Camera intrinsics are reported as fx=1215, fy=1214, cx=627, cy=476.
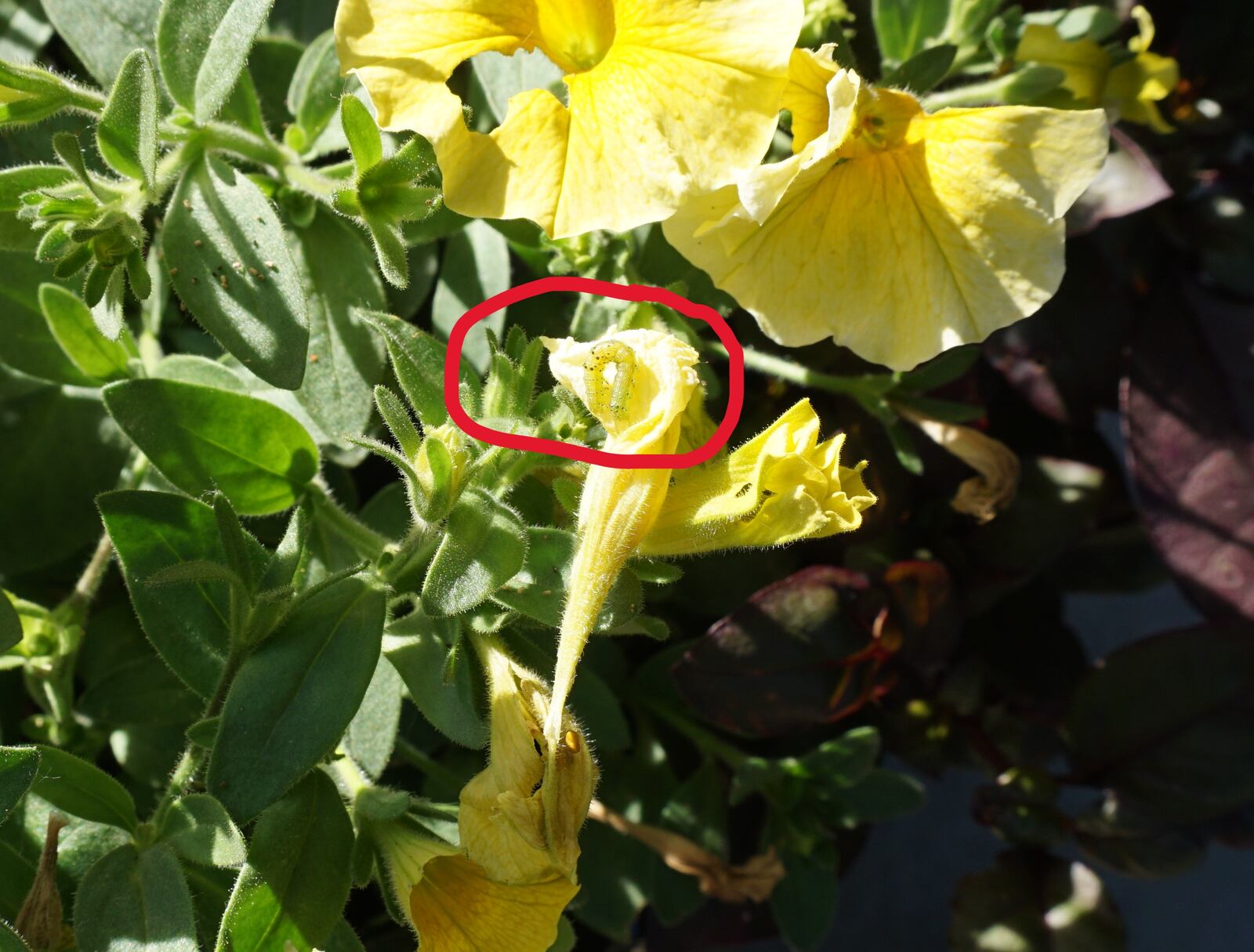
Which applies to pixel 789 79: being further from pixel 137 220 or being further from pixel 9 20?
pixel 9 20

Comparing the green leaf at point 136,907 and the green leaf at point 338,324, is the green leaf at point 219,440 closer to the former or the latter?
the green leaf at point 338,324

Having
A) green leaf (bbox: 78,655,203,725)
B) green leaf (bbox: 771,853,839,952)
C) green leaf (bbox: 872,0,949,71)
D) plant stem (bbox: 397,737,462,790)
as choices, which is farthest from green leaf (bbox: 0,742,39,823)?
green leaf (bbox: 872,0,949,71)

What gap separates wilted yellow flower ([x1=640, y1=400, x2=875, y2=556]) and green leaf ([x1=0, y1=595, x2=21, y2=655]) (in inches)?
14.6

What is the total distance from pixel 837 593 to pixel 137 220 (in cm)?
57

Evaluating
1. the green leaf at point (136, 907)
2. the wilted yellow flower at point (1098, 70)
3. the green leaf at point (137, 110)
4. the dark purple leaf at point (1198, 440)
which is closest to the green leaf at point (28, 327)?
the green leaf at point (137, 110)

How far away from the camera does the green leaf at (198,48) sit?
71 centimetres

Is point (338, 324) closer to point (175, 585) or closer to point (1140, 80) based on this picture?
point (175, 585)

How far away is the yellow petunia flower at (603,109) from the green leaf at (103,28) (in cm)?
26

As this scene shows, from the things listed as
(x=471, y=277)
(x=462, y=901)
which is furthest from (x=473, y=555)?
(x=471, y=277)

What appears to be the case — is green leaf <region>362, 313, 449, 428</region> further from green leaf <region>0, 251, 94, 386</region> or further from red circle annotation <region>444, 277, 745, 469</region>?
green leaf <region>0, 251, 94, 386</region>

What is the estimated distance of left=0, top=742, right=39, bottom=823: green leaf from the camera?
24.1 inches

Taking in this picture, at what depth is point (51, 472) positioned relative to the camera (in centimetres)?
89

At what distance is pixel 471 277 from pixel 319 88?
6.4 inches

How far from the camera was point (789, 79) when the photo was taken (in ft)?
2.27
